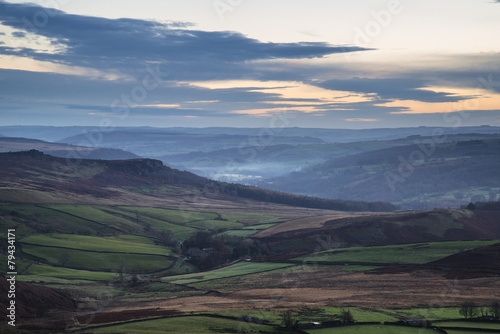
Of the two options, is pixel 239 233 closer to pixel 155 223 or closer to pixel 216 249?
pixel 216 249

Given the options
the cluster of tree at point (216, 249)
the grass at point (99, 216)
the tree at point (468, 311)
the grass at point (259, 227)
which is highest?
the tree at point (468, 311)

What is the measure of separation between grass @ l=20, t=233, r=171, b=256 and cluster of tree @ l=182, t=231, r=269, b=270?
7.36m

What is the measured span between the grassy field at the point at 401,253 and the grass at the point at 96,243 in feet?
130

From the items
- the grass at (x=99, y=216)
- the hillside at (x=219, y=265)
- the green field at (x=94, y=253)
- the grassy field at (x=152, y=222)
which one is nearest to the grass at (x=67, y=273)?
the hillside at (x=219, y=265)

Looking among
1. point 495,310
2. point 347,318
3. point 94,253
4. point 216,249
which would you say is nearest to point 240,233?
point 216,249

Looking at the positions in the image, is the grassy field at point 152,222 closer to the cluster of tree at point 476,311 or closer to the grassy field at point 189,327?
the grassy field at point 189,327

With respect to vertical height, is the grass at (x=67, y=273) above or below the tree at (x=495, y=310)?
below

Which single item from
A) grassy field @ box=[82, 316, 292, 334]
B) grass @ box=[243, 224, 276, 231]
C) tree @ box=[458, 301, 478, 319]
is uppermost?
tree @ box=[458, 301, 478, 319]

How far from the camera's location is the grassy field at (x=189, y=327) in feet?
167

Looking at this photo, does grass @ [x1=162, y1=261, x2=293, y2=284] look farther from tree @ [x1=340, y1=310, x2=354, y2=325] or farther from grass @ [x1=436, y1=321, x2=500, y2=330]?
grass @ [x1=436, y1=321, x2=500, y2=330]

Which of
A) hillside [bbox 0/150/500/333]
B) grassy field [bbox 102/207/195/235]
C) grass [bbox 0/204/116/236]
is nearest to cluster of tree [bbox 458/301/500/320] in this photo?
hillside [bbox 0/150/500/333]

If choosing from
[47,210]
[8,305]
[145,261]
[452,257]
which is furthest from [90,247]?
[452,257]

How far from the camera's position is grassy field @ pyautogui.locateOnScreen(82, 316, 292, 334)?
51.0 m

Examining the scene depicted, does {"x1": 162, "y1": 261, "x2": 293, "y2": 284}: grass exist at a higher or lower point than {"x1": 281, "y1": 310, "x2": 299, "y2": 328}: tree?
lower
